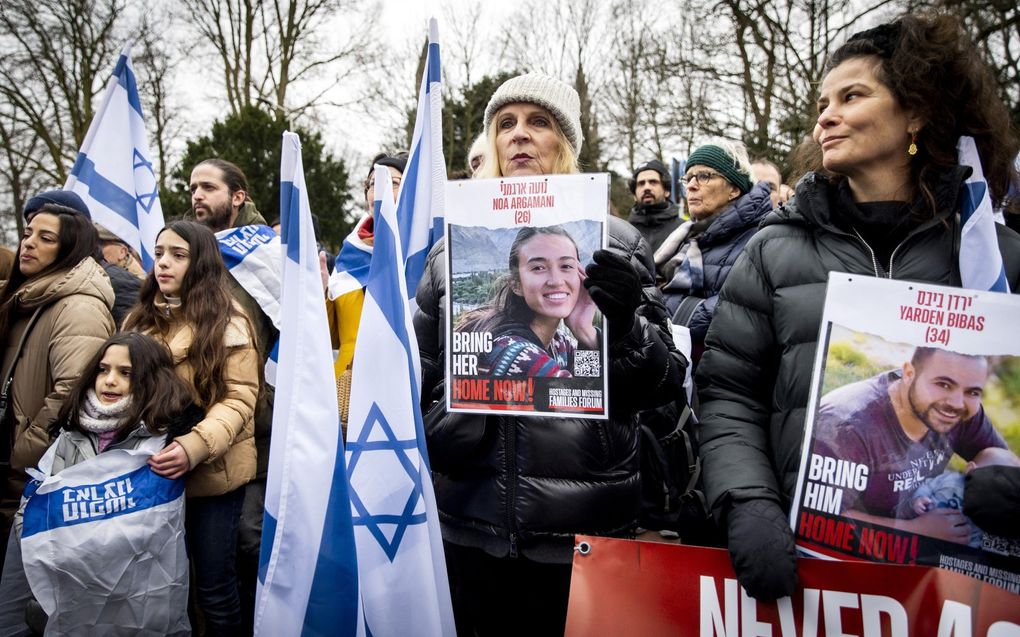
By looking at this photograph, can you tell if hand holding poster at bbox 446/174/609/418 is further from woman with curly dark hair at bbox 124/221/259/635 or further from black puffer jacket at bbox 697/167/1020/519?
woman with curly dark hair at bbox 124/221/259/635

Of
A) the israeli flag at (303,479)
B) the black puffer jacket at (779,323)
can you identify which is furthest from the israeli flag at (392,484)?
the black puffer jacket at (779,323)

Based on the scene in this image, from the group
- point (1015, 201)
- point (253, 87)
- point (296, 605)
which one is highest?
point (253, 87)

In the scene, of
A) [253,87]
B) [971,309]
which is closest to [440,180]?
[971,309]

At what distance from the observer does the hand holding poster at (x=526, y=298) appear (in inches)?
65.3

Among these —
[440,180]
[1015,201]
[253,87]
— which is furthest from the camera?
[253,87]

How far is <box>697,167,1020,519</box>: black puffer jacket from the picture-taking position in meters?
1.53

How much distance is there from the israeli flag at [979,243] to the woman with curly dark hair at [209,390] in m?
2.50

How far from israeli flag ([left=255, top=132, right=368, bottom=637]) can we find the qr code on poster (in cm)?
84

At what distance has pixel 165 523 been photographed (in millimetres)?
2561

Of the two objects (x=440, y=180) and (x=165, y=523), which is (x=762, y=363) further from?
(x=165, y=523)

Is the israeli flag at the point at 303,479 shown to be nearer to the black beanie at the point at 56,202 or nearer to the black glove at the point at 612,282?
the black glove at the point at 612,282

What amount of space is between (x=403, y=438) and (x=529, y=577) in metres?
0.54

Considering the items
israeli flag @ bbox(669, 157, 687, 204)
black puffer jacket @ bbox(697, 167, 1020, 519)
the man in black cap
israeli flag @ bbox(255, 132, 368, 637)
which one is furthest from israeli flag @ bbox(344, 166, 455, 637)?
the man in black cap

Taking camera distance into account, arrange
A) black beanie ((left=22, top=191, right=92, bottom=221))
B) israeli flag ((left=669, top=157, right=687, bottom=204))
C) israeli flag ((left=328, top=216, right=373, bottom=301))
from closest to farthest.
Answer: black beanie ((left=22, top=191, right=92, bottom=221)) → israeli flag ((left=328, top=216, right=373, bottom=301)) → israeli flag ((left=669, top=157, right=687, bottom=204))
